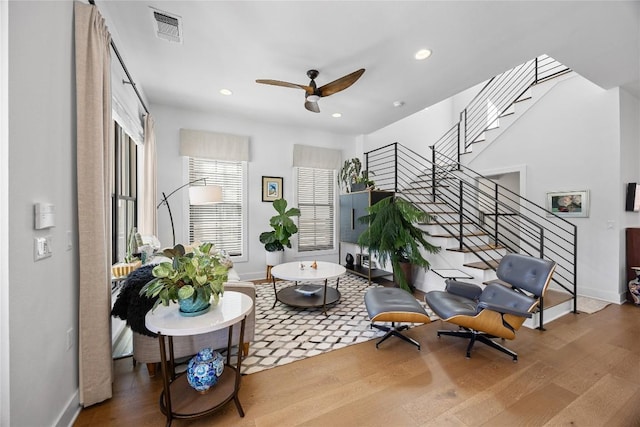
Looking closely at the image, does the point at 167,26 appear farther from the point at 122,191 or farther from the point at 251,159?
the point at 251,159

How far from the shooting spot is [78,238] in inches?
67.5

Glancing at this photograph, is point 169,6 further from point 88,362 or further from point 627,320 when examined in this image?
point 627,320

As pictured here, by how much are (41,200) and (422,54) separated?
11.1 ft

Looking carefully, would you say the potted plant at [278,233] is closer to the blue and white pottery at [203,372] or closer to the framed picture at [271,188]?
the framed picture at [271,188]

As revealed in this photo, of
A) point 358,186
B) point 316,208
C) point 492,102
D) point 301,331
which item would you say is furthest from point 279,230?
point 492,102

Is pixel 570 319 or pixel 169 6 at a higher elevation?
pixel 169 6

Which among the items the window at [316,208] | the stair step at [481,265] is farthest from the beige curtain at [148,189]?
the stair step at [481,265]

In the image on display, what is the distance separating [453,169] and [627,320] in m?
3.32

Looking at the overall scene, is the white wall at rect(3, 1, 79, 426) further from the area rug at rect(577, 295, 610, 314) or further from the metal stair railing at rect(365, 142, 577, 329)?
the area rug at rect(577, 295, 610, 314)

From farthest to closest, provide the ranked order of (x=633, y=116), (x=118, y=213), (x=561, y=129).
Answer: (x=561, y=129) < (x=633, y=116) < (x=118, y=213)

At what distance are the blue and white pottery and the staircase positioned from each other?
310 centimetres

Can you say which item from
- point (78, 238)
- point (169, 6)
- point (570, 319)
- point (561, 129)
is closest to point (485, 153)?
point (561, 129)

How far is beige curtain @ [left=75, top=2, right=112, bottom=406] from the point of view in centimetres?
167

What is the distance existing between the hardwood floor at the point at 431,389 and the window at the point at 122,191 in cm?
140
